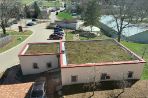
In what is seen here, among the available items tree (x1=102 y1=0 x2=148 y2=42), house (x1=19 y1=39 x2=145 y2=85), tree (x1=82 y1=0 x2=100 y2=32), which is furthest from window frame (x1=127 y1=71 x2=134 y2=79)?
tree (x1=82 y1=0 x2=100 y2=32)

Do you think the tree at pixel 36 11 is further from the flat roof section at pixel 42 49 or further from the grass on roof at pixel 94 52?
the grass on roof at pixel 94 52

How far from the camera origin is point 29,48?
37.0 m

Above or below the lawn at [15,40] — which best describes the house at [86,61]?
above

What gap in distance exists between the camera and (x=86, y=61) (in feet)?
98.7

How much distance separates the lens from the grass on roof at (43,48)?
114ft

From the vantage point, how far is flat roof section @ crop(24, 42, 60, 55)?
34.5 m

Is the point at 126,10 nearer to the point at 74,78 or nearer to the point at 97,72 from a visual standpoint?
the point at 97,72

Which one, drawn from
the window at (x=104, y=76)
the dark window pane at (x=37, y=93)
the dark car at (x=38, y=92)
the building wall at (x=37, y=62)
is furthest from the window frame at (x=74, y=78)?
the building wall at (x=37, y=62)

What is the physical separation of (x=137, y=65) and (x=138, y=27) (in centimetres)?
3722

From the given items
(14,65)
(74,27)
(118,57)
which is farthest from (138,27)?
(14,65)

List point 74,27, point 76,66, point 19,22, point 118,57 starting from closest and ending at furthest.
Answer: point 76,66 → point 118,57 → point 74,27 → point 19,22

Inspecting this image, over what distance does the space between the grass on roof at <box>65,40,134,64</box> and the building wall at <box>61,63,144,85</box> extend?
1.76 metres

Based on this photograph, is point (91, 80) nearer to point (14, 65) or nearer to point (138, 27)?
point (14, 65)

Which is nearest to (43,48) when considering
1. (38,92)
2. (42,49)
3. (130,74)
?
(42,49)
